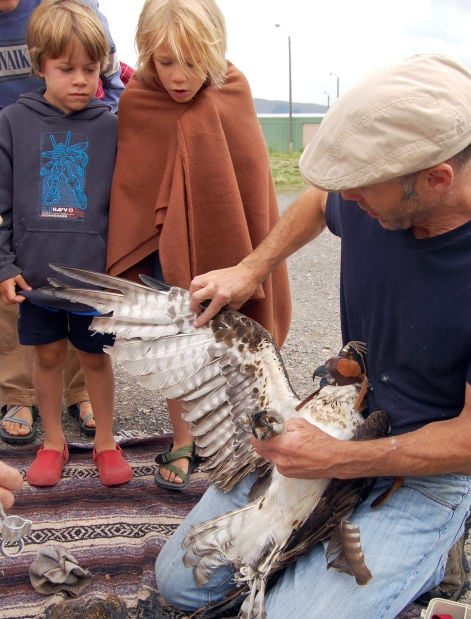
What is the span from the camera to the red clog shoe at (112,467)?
3549mm

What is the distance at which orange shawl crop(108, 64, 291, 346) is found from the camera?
10.4 ft

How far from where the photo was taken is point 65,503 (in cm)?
342

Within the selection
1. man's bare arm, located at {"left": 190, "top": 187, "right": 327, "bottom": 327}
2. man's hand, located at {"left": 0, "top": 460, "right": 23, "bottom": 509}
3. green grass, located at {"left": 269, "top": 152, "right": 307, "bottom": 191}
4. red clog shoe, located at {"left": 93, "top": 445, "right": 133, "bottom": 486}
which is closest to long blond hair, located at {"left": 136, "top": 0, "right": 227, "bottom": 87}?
man's bare arm, located at {"left": 190, "top": 187, "right": 327, "bottom": 327}

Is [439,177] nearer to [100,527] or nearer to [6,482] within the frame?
[6,482]

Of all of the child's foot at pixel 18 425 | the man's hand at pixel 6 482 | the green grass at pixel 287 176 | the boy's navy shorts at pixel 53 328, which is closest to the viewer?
the man's hand at pixel 6 482

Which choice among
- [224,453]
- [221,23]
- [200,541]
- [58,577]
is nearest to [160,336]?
[224,453]

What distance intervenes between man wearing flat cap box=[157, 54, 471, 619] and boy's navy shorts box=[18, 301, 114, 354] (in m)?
1.15

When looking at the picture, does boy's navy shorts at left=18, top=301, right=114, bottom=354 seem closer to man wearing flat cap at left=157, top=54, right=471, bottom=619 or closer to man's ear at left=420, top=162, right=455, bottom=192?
man wearing flat cap at left=157, top=54, right=471, bottom=619

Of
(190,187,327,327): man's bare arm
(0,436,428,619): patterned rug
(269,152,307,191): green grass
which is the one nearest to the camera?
(0,436,428,619): patterned rug

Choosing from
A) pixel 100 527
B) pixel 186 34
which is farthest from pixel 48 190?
pixel 100 527

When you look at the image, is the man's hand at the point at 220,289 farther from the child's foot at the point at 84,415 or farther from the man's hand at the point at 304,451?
the child's foot at the point at 84,415

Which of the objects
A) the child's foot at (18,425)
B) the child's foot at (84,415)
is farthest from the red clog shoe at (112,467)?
the child's foot at (18,425)

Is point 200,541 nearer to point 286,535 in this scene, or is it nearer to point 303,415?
point 286,535

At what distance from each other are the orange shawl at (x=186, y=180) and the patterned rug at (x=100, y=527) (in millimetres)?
1097
